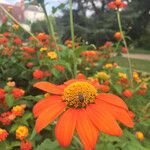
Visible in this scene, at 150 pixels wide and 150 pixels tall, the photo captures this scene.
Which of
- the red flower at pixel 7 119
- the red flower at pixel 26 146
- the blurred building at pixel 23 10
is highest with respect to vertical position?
the blurred building at pixel 23 10

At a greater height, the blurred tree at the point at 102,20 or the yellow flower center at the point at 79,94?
the yellow flower center at the point at 79,94

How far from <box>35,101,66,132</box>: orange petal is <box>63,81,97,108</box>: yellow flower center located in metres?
0.03

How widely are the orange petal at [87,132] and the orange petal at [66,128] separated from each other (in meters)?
0.02

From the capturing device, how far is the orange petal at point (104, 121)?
1.13 metres

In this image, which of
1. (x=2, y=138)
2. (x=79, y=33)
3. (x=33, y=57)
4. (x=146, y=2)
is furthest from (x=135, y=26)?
(x=2, y=138)

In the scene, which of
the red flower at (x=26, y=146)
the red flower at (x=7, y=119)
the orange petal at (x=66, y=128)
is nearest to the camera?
the orange petal at (x=66, y=128)

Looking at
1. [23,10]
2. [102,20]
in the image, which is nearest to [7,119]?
[23,10]

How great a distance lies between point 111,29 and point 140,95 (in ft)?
56.2

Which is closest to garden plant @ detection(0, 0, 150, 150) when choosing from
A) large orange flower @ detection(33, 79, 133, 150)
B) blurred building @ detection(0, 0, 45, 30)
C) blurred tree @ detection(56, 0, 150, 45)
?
large orange flower @ detection(33, 79, 133, 150)

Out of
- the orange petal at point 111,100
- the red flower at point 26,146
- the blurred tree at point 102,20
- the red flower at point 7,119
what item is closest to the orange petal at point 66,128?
the orange petal at point 111,100

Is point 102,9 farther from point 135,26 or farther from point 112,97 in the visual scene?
point 112,97

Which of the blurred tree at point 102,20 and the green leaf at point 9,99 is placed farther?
the blurred tree at point 102,20

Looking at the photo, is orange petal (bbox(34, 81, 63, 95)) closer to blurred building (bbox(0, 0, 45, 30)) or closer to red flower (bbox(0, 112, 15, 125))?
blurred building (bbox(0, 0, 45, 30))

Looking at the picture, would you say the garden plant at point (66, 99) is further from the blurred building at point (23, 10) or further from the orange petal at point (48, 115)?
the blurred building at point (23, 10)
